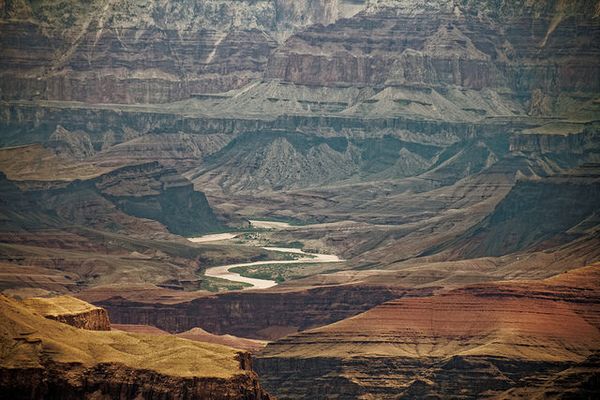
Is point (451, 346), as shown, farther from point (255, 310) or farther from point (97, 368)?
point (97, 368)

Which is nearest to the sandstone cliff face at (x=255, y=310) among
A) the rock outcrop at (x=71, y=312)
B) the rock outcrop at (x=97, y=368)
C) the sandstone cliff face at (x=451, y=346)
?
the sandstone cliff face at (x=451, y=346)

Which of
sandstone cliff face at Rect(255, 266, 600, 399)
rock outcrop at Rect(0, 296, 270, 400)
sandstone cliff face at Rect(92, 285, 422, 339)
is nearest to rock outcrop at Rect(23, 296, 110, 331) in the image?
rock outcrop at Rect(0, 296, 270, 400)

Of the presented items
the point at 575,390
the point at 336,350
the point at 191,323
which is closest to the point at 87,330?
the point at 575,390

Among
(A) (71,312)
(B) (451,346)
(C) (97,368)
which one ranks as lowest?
(B) (451,346)

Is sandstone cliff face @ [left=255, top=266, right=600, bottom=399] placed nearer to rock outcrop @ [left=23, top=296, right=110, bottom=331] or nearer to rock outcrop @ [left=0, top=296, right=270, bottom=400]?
rock outcrop @ [left=23, top=296, right=110, bottom=331]

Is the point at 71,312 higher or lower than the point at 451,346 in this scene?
higher

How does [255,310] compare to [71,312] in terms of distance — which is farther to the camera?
[255,310]

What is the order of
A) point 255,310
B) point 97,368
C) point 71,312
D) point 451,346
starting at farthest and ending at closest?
point 255,310 → point 451,346 → point 71,312 → point 97,368

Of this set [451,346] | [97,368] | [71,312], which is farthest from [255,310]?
[97,368]
